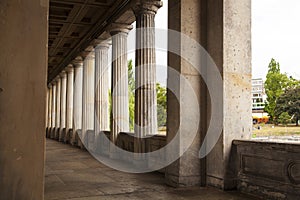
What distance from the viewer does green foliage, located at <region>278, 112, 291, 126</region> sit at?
38.8ft

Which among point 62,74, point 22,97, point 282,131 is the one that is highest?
point 62,74

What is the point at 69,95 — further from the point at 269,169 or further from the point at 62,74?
the point at 269,169

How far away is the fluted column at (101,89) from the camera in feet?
78.5

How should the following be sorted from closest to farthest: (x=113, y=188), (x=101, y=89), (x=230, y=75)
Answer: (x=230, y=75) → (x=113, y=188) → (x=101, y=89)

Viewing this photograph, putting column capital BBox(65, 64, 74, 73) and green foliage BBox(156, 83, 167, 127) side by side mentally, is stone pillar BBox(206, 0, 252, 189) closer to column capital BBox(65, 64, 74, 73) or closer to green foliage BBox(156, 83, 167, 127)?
column capital BBox(65, 64, 74, 73)

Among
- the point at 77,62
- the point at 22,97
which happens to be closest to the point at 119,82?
the point at 77,62

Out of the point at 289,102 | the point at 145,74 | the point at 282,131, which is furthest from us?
the point at 145,74

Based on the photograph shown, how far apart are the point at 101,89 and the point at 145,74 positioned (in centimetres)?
870

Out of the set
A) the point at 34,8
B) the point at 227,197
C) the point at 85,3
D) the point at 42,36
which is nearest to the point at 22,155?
the point at 42,36

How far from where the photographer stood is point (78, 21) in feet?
77.2

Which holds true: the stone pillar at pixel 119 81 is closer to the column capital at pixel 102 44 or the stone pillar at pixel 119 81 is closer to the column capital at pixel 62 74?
the column capital at pixel 102 44

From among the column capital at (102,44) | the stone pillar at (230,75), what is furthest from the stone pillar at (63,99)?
the stone pillar at (230,75)

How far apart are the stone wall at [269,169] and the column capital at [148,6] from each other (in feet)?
27.9

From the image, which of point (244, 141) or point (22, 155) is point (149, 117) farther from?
point (22, 155)
